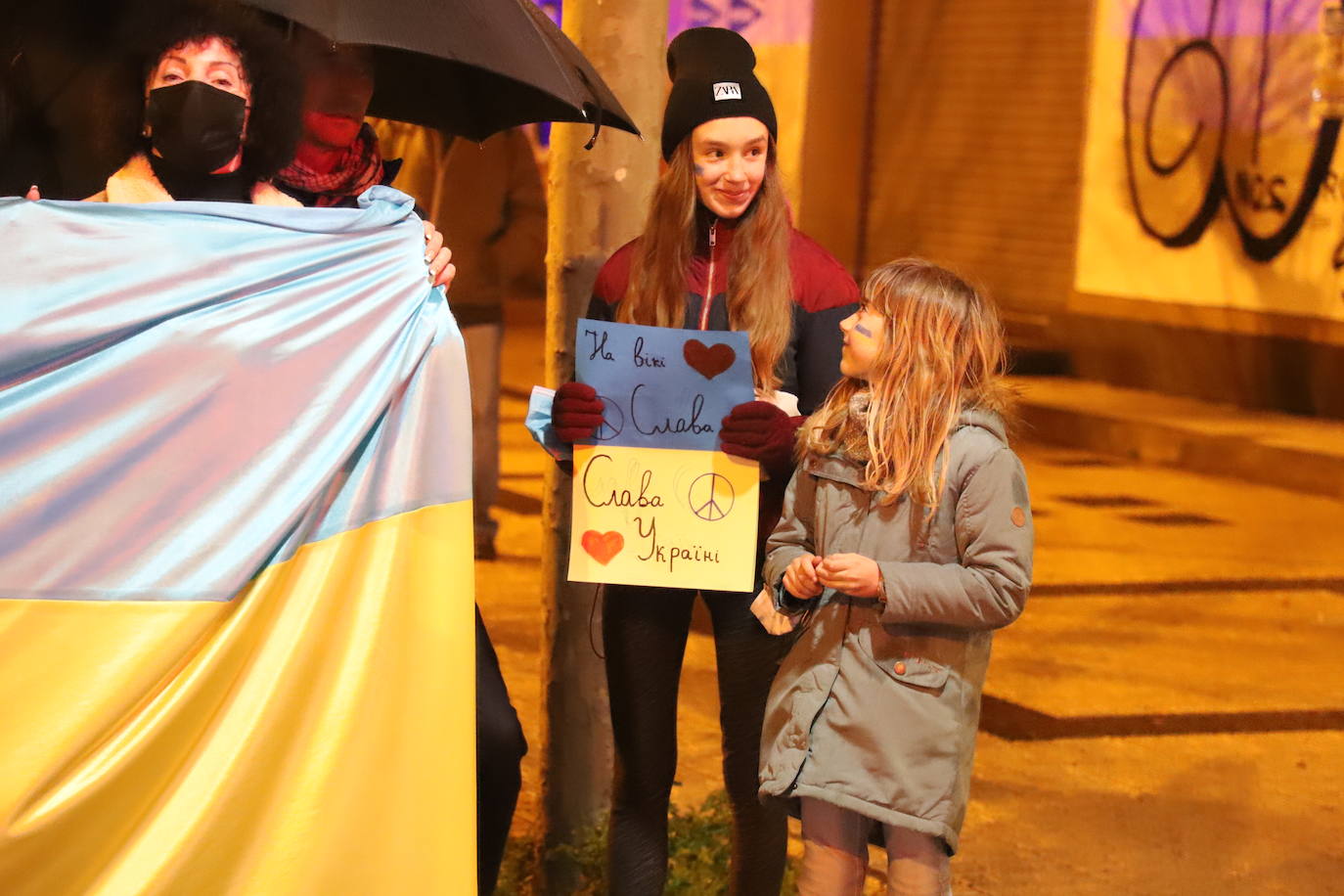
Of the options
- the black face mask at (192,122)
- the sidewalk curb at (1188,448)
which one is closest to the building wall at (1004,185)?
the sidewalk curb at (1188,448)

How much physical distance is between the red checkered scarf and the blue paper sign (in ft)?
1.66

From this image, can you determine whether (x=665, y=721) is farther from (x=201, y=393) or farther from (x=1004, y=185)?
(x=1004, y=185)

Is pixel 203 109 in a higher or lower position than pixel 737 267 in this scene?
higher

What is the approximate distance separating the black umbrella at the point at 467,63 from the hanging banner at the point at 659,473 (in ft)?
1.57

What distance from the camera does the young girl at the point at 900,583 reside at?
10.5 feet

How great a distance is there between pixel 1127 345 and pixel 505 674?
9.60 meters

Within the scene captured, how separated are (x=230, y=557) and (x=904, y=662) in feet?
4.09

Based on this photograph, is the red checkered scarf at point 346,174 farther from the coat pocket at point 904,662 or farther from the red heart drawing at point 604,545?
the coat pocket at point 904,662

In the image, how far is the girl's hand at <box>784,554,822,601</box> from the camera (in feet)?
10.6

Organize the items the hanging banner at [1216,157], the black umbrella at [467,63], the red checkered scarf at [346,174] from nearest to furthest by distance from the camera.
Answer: the black umbrella at [467,63]
the red checkered scarf at [346,174]
the hanging banner at [1216,157]

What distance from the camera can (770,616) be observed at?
3375mm

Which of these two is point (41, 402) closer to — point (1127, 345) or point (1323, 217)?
point (1323, 217)

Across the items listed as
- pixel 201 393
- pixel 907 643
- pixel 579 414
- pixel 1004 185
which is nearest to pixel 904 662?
pixel 907 643

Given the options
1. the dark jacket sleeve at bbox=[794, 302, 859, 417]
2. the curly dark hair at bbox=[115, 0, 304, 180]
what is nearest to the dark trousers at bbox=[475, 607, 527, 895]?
the dark jacket sleeve at bbox=[794, 302, 859, 417]
